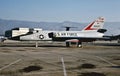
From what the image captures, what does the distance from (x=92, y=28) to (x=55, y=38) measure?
9.37 m

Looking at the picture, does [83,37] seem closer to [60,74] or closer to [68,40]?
[68,40]

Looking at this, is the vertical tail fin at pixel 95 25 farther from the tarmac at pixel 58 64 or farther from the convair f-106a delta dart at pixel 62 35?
the tarmac at pixel 58 64

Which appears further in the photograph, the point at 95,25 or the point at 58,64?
the point at 95,25

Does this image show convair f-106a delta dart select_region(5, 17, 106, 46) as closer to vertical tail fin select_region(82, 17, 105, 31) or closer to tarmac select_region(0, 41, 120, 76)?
vertical tail fin select_region(82, 17, 105, 31)

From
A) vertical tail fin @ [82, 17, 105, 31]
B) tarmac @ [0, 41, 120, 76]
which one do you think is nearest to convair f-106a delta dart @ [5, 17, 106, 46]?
vertical tail fin @ [82, 17, 105, 31]

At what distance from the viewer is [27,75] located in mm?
15297

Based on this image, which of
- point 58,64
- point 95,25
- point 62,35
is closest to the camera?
point 58,64

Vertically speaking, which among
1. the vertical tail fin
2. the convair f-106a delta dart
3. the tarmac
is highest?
the vertical tail fin

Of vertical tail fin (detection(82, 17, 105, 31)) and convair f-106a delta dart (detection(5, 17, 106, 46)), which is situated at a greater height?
vertical tail fin (detection(82, 17, 105, 31))

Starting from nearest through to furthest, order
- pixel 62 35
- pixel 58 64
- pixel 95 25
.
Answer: pixel 58 64
pixel 62 35
pixel 95 25

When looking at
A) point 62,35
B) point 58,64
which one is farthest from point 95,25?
A: point 58,64

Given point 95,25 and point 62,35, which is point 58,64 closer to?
point 62,35

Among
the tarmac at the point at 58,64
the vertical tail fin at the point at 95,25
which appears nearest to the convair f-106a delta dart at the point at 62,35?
the vertical tail fin at the point at 95,25

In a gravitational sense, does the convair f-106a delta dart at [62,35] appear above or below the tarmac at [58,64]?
above
